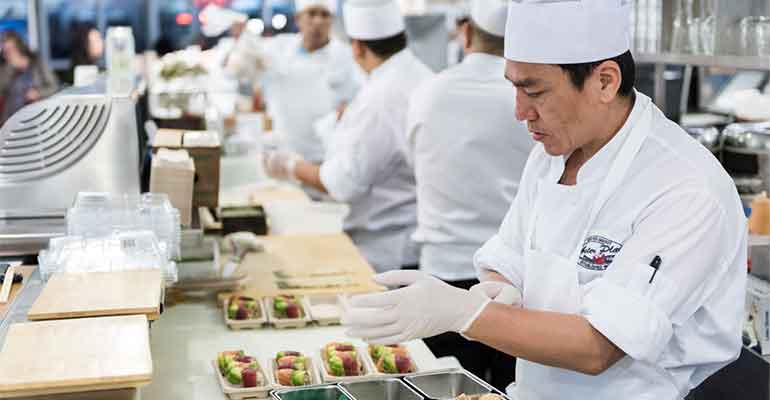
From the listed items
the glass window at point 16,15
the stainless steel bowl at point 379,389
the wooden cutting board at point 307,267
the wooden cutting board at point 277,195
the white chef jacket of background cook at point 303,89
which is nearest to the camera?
the stainless steel bowl at point 379,389

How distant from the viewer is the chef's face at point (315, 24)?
6.40 m

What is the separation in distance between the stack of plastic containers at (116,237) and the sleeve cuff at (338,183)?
4.27 feet

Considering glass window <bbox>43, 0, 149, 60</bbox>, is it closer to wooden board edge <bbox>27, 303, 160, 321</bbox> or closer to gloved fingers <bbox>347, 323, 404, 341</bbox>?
wooden board edge <bbox>27, 303, 160, 321</bbox>

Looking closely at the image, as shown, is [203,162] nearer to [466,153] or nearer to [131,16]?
[466,153]

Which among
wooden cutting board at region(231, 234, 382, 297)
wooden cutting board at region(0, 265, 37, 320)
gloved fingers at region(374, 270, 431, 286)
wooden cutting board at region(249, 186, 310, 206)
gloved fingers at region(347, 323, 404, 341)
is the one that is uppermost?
gloved fingers at region(374, 270, 431, 286)

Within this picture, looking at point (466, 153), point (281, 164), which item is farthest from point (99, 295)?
point (281, 164)

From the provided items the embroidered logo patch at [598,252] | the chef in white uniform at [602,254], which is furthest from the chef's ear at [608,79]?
the embroidered logo patch at [598,252]

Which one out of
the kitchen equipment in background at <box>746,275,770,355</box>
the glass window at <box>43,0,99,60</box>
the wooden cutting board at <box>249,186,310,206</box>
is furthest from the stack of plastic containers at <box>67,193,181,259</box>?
the glass window at <box>43,0,99,60</box>

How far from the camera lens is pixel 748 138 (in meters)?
3.35

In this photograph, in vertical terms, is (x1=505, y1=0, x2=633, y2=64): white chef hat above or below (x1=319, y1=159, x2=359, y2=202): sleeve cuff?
above

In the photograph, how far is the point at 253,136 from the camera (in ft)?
21.5

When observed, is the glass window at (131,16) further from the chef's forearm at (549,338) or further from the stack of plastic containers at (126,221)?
the chef's forearm at (549,338)

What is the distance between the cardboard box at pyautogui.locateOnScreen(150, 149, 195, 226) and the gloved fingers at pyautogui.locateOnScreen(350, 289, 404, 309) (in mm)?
1089

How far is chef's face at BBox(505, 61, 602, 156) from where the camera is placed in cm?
193
